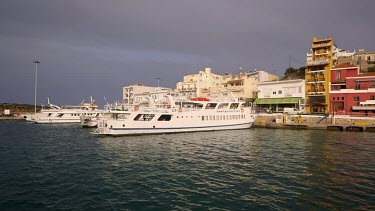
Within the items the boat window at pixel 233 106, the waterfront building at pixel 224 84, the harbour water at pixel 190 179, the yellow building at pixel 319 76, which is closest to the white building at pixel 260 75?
the waterfront building at pixel 224 84

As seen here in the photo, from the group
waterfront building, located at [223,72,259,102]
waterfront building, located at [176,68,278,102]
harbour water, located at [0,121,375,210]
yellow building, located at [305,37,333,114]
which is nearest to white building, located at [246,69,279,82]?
waterfront building, located at [176,68,278,102]

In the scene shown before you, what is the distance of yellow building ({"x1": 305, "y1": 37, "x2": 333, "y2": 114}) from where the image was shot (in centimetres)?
4881

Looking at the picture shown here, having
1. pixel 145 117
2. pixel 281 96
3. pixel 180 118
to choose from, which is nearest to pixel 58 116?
pixel 145 117

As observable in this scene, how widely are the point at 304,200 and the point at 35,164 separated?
17886 mm

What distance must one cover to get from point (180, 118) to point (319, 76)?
104 ft

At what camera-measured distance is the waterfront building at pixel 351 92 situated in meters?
42.1

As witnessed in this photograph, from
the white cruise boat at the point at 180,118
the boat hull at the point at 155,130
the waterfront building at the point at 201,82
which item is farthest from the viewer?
the waterfront building at the point at 201,82

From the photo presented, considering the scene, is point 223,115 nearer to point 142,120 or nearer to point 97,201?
point 142,120

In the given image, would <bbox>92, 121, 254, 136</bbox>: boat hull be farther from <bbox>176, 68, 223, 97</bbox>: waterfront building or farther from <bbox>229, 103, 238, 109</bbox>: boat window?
<bbox>176, 68, 223, 97</bbox>: waterfront building

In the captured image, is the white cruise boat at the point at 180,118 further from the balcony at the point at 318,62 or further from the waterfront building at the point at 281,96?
the balcony at the point at 318,62

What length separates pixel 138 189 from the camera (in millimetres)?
12695

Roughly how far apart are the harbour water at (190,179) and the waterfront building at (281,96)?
2960 cm

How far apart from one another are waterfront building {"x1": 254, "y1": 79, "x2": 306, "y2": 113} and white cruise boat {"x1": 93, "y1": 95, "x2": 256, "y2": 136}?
1275 cm

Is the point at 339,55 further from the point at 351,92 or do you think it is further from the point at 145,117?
the point at 145,117
